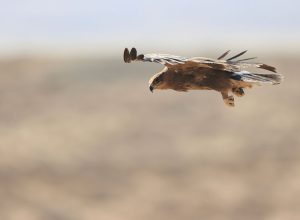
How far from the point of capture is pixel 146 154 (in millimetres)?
34438

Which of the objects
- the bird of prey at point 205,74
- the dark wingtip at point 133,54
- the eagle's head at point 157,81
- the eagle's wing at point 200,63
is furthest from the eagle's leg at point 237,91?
the dark wingtip at point 133,54

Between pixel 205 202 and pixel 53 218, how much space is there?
5.17 meters

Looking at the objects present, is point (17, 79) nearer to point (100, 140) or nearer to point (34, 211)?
point (100, 140)

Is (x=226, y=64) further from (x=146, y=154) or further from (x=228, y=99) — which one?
(x=146, y=154)

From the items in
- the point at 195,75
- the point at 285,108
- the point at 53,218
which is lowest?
the point at 53,218

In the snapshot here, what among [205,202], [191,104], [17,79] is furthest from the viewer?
[17,79]

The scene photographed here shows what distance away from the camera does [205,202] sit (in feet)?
103

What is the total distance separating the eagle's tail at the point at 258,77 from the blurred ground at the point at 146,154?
81.7 ft

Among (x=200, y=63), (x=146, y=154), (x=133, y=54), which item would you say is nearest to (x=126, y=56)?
(x=133, y=54)

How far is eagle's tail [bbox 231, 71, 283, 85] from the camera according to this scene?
429 centimetres

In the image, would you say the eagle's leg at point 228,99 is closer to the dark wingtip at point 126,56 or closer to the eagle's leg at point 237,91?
the eagle's leg at point 237,91

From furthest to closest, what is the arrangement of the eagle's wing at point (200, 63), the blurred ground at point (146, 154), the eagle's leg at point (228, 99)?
the blurred ground at point (146, 154) < the eagle's leg at point (228, 99) < the eagle's wing at point (200, 63)

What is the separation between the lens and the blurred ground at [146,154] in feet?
102

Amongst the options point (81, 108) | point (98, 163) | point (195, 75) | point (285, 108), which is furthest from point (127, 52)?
point (81, 108)
